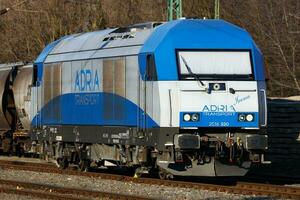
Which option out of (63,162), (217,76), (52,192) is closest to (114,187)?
(52,192)

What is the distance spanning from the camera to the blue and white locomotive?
16469 millimetres

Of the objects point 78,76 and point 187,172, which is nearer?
point 187,172

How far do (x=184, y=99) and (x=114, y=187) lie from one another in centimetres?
266

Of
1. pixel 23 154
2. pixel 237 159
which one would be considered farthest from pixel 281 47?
pixel 237 159

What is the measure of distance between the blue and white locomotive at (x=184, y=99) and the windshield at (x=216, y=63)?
0.02 meters

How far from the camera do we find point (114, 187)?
1741cm

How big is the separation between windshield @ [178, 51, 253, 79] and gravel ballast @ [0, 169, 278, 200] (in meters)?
2.51

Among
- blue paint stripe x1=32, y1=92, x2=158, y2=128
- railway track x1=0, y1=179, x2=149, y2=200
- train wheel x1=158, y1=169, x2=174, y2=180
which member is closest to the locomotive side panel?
blue paint stripe x1=32, y1=92, x2=158, y2=128

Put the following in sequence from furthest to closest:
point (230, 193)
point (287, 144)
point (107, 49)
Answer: point (287, 144), point (107, 49), point (230, 193)

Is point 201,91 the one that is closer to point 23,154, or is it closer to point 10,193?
point 10,193

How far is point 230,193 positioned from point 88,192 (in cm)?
284

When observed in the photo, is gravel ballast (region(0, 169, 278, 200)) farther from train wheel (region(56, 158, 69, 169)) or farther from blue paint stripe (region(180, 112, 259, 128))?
blue paint stripe (region(180, 112, 259, 128))

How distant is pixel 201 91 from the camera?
16.6 m

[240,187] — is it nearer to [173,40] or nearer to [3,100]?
[173,40]
